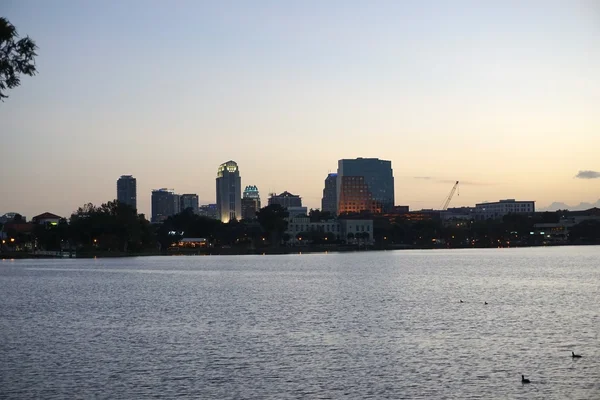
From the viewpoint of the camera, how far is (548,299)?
68.8 m

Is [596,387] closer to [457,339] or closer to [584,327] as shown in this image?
[457,339]

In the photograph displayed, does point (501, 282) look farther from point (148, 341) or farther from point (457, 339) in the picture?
point (148, 341)

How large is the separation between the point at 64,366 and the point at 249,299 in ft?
119

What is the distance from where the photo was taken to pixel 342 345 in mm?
41875

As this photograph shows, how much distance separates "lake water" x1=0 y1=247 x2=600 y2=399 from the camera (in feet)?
104

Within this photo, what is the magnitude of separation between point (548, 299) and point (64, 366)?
44.7 metres

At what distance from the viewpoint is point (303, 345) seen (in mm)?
41844

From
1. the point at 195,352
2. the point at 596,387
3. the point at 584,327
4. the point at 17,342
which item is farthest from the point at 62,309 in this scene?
the point at 596,387

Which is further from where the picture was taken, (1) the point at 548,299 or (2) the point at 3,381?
(1) the point at 548,299

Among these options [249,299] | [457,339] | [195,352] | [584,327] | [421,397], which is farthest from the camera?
[249,299]

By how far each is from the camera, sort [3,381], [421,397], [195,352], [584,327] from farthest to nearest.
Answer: [584,327] → [195,352] → [3,381] → [421,397]

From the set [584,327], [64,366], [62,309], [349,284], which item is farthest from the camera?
[349,284]

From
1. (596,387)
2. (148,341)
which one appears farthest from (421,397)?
(148,341)

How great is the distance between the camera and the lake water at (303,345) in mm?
31594
